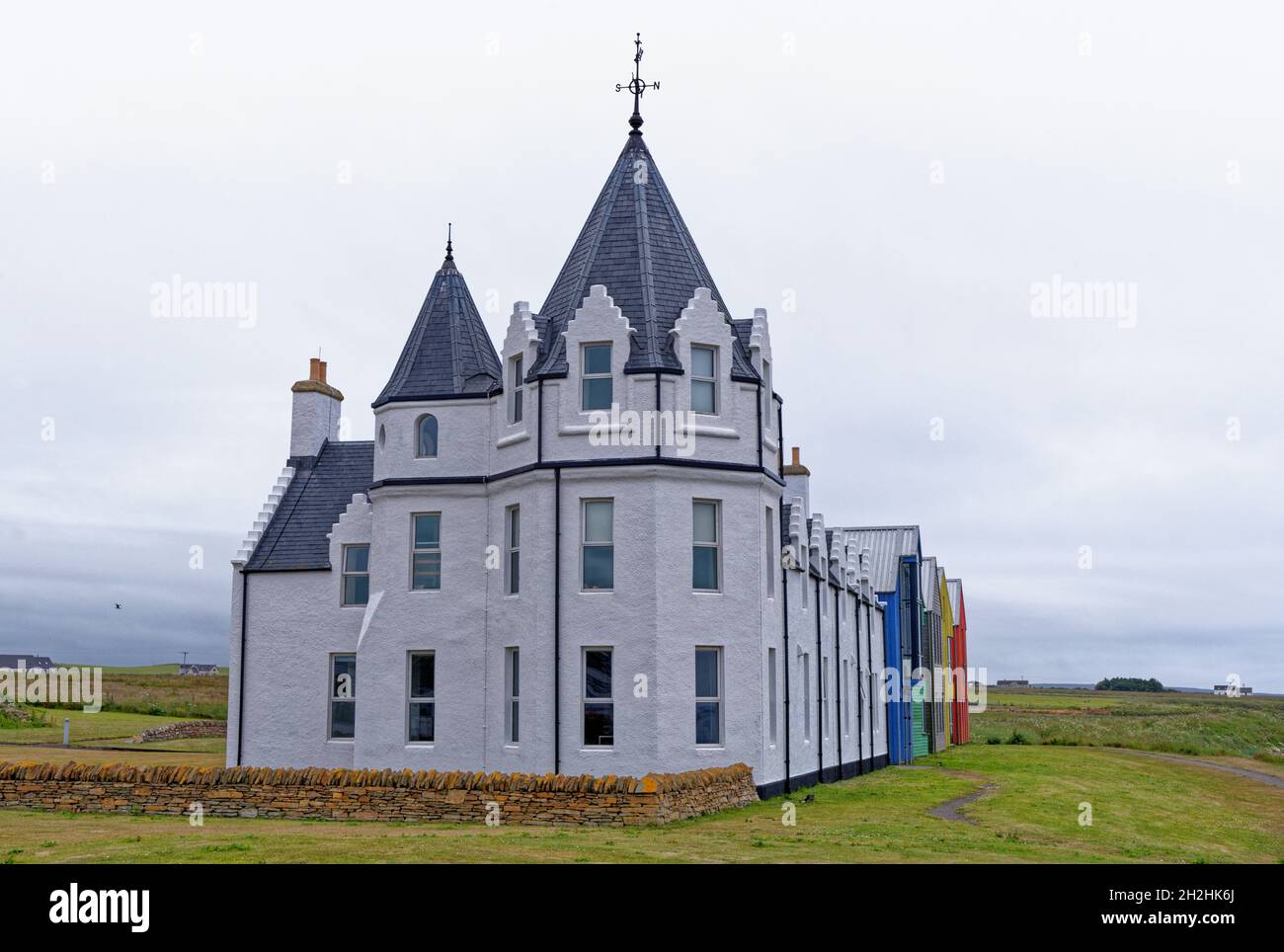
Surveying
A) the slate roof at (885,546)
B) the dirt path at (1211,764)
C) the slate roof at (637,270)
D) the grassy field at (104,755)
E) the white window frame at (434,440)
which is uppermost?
the slate roof at (637,270)

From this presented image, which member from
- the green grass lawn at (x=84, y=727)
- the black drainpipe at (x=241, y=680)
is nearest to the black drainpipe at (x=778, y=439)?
the black drainpipe at (x=241, y=680)

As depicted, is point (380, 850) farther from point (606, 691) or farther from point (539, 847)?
point (606, 691)

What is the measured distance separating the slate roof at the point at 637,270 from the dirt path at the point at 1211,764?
30369 mm

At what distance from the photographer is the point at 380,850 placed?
16.6 metres

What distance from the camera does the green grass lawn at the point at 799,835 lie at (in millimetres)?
16609

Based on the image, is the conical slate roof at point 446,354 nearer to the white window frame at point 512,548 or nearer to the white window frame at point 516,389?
the white window frame at point 516,389

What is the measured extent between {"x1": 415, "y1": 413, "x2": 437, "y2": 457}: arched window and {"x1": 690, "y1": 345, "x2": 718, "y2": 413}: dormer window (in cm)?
665

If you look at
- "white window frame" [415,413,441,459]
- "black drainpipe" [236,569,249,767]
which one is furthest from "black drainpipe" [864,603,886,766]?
"black drainpipe" [236,569,249,767]

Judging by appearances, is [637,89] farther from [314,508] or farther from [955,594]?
[955,594]

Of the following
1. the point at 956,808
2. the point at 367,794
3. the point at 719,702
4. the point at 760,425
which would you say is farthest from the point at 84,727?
the point at 956,808

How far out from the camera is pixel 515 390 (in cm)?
2769

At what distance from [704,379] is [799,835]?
10230mm

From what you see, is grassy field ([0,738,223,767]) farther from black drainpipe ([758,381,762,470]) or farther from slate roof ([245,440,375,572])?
black drainpipe ([758,381,762,470])

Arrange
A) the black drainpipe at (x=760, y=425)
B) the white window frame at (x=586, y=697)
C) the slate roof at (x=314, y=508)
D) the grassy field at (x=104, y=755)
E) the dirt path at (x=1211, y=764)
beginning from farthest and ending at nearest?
the dirt path at (x=1211, y=764) < the grassy field at (x=104, y=755) < the slate roof at (x=314, y=508) < the black drainpipe at (x=760, y=425) < the white window frame at (x=586, y=697)
